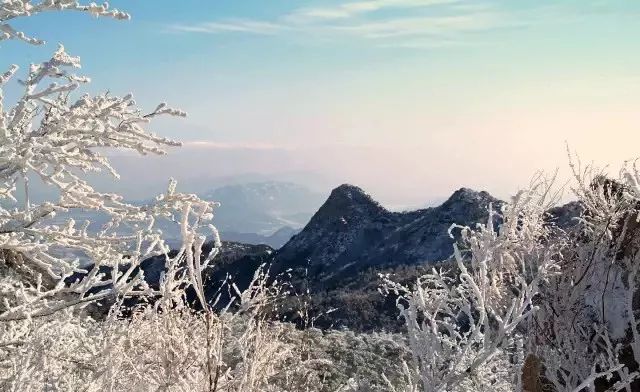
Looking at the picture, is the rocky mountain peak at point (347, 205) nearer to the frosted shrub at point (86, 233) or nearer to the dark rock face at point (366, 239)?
the dark rock face at point (366, 239)

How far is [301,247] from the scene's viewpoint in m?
83.1

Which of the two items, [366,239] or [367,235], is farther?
[367,235]

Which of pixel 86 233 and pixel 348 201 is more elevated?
pixel 86 233

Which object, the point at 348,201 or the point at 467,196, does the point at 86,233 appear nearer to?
the point at 467,196

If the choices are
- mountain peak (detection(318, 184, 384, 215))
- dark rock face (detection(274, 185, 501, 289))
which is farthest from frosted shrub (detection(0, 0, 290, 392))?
mountain peak (detection(318, 184, 384, 215))

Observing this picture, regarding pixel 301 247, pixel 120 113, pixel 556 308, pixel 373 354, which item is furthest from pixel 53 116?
pixel 301 247

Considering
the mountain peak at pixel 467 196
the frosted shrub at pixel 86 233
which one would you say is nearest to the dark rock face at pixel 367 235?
the mountain peak at pixel 467 196

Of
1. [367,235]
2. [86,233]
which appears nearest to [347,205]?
[367,235]

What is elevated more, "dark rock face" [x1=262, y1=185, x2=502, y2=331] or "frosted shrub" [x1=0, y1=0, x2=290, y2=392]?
"frosted shrub" [x1=0, y1=0, x2=290, y2=392]

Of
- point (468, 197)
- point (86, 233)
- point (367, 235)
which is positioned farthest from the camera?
point (367, 235)

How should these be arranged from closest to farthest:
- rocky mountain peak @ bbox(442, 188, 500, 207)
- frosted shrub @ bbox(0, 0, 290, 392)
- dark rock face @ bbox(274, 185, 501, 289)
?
1. frosted shrub @ bbox(0, 0, 290, 392)
2. dark rock face @ bbox(274, 185, 501, 289)
3. rocky mountain peak @ bbox(442, 188, 500, 207)

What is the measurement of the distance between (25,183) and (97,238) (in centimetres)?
77

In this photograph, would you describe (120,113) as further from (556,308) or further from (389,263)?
(389,263)

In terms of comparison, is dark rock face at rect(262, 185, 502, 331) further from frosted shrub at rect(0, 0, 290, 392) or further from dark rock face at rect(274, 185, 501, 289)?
frosted shrub at rect(0, 0, 290, 392)
